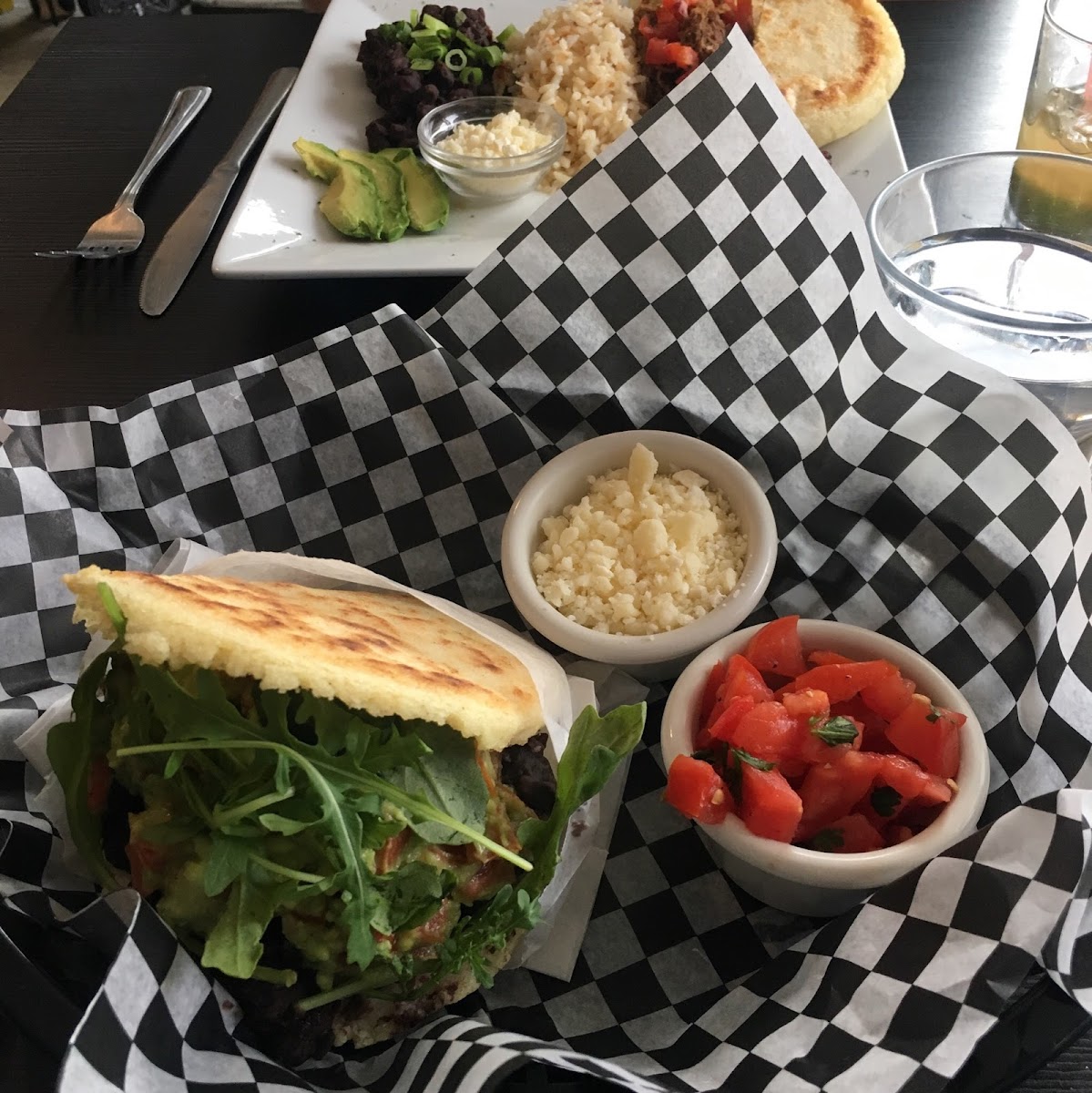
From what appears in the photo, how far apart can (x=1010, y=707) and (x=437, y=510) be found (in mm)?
971

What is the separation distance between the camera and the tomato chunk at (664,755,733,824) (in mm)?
1388

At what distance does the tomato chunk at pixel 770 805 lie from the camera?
4.40 ft

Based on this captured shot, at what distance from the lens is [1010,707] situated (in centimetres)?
158

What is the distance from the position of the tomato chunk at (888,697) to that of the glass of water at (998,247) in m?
0.65

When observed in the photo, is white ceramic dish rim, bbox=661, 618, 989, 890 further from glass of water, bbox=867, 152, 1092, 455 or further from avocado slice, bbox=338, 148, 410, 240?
avocado slice, bbox=338, 148, 410, 240

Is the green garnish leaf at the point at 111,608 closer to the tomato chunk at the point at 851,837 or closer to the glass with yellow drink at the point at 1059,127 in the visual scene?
the tomato chunk at the point at 851,837

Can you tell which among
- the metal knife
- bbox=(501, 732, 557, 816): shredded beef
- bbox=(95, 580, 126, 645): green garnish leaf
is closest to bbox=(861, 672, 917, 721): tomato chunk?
bbox=(501, 732, 557, 816): shredded beef

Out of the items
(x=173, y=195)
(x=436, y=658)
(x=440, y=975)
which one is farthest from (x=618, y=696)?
(x=173, y=195)

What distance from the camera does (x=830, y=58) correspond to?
2.65m

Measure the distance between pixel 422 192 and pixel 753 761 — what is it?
1589mm

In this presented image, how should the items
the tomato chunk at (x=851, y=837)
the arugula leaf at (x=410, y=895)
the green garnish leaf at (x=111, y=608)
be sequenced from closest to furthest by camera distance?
1. the green garnish leaf at (x=111, y=608)
2. the arugula leaf at (x=410, y=895)
3. the tomato chunk at (x=851, y=837)

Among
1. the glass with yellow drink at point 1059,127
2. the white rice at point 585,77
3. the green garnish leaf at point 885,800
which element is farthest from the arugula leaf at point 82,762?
the glass with yellow drink at point 1059,127

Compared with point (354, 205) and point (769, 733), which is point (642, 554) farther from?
point (354, 205)

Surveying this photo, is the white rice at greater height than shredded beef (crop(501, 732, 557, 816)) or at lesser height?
greater
